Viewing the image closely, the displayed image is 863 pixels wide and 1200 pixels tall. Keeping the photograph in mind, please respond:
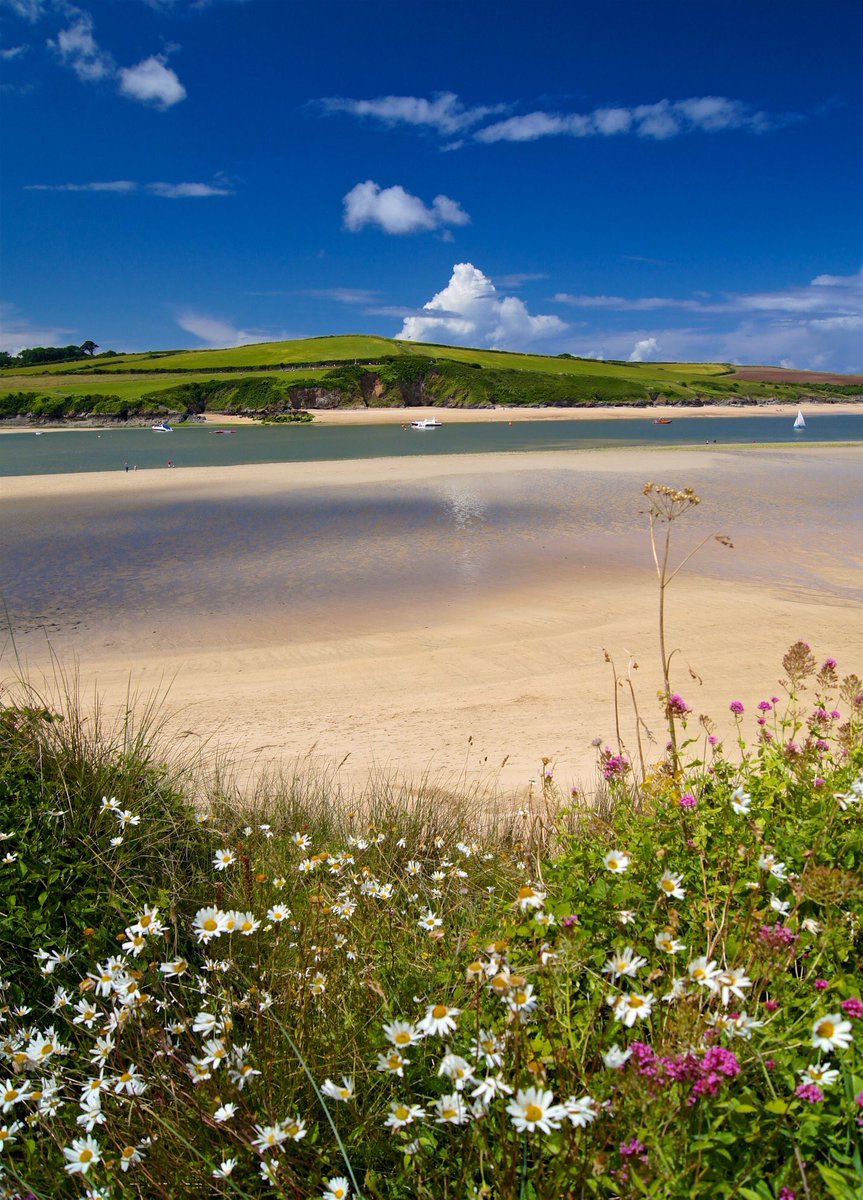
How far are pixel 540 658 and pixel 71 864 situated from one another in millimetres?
7667

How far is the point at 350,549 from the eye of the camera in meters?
19.0

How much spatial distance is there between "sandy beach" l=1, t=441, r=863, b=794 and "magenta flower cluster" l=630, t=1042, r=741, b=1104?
4.76 metres

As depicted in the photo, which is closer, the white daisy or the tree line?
the white daisy

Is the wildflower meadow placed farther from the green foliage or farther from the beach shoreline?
the beach shoreline

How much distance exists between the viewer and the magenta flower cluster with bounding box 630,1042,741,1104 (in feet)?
5.52

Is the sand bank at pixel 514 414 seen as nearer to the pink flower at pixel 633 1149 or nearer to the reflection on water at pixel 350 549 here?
the reflection on water at pixel 350 549

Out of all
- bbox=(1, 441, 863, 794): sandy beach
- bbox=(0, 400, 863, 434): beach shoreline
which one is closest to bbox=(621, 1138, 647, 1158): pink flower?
bbox=(1, 441, 863, 794): sandy beach

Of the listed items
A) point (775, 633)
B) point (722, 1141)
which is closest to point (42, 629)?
point (775, 633)

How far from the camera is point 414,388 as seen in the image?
416 feet

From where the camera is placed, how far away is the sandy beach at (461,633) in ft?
26.8

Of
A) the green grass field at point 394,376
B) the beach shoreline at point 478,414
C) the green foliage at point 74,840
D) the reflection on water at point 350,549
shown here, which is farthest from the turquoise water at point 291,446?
the green grass field at point 394,376

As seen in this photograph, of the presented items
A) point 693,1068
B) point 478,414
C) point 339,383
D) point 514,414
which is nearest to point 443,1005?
point 693,1068

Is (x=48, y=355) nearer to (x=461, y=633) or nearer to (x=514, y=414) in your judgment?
(x=514, y=414)

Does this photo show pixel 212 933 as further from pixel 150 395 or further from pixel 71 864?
pixel 150 395
